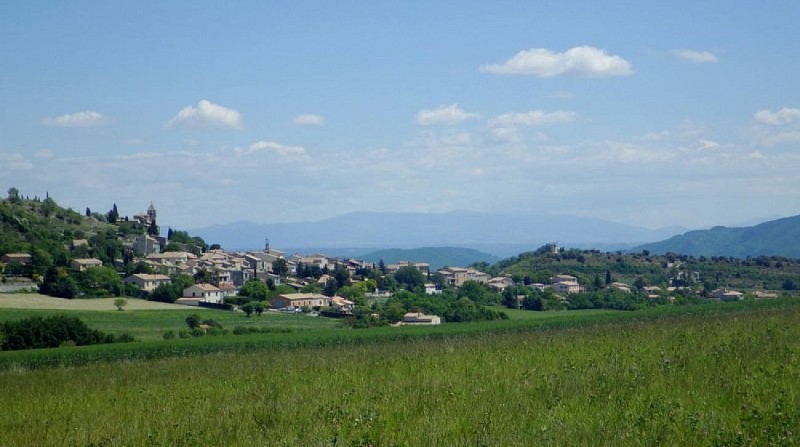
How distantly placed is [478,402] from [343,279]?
351 ft

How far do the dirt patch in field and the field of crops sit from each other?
65.6m

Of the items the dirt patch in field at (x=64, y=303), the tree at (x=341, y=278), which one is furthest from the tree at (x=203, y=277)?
the dirt patch in field at (x=64, y=303)

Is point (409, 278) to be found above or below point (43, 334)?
above

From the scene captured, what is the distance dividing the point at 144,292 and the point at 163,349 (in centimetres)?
6269

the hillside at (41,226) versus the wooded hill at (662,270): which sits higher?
the hillside at (41,226)

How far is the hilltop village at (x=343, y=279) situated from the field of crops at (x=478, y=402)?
54.6m

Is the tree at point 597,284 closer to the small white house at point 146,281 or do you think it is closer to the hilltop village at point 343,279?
the hilltop village at point 343,279

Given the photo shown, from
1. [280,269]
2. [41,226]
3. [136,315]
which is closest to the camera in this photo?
[136,315]

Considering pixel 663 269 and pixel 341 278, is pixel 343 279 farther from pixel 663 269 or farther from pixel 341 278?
pixel 663 269

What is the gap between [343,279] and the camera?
115m

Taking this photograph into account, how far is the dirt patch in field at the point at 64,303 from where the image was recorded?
2896 inches

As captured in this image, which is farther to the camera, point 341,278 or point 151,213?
point 151,213

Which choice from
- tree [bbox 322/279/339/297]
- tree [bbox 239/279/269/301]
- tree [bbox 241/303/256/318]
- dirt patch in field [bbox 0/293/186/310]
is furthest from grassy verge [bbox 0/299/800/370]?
tree [bbox 322/279/339/297]

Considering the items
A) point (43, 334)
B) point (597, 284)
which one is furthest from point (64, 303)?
point (597, 284)
